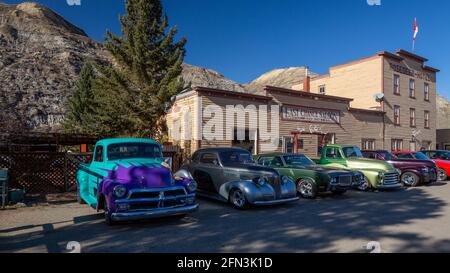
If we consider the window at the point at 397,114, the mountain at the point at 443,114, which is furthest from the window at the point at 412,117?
the mountain at the point at 443,114

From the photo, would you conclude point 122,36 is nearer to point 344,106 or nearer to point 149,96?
point 149,96

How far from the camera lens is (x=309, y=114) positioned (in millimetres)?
20812

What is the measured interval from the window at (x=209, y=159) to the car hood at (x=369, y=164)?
599 centimetres

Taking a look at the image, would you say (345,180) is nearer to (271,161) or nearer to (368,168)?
(368,168)

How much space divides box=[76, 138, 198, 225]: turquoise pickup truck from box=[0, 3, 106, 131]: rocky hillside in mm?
29845

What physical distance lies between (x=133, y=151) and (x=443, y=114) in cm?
10866

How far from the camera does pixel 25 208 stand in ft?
27.3

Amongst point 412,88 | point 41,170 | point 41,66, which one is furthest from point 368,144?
point 41,66

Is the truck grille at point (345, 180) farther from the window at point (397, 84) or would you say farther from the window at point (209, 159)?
the window at point (397, 84)

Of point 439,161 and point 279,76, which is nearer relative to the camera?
point 439,161

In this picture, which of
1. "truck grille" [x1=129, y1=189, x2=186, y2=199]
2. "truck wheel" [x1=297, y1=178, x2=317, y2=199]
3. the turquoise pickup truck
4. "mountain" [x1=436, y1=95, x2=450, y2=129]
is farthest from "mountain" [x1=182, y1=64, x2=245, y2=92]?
"truck grille" [x1=129, y1=189, x2=186, y2=199]

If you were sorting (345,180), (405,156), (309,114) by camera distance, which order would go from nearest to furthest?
(345,180) → (405,156) → (309,114)

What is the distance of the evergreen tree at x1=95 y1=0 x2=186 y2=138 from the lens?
16984mm

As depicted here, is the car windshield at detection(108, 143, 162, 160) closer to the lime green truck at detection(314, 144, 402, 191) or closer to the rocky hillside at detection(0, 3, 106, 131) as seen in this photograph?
the lime green truck at detection(314, 144, 402, 191)
